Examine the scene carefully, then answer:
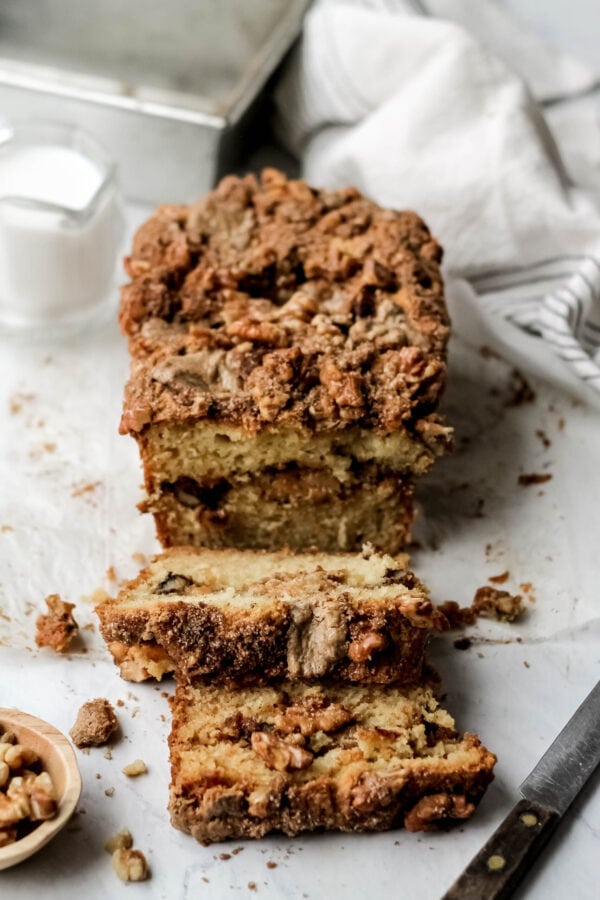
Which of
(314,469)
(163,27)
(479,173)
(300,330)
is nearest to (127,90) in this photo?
(163,27)

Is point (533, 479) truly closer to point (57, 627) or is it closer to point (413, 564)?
point (413, 564)

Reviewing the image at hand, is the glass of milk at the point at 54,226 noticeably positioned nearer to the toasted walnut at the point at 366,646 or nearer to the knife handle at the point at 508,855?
the toasted walnut at the point at 366,646

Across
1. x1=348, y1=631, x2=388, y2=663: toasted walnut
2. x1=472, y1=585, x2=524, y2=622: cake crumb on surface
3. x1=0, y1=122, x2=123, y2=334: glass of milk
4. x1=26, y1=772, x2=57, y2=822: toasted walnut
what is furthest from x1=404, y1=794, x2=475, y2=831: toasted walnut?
x1=0, y1=122, x2=123, y2=334: glass of milk

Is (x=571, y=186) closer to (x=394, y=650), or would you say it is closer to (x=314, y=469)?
(x=314, y=469)

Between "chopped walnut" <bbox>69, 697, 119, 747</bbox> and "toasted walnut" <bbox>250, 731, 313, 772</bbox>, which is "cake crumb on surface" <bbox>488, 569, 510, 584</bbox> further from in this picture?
"chopped walnut" <bbox>69, 697, 119, 747</bbox>

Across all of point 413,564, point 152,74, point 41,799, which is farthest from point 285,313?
point 152,74
